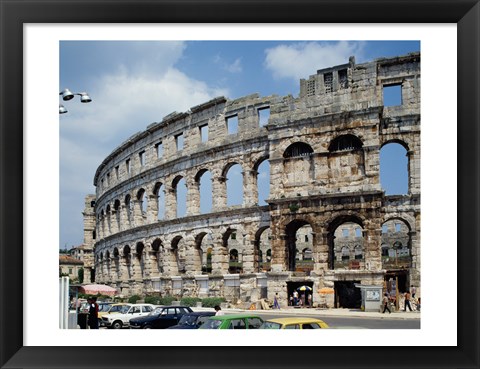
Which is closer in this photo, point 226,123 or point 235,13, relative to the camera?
point 235,13

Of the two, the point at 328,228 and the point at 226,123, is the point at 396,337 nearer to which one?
the point at 328,228

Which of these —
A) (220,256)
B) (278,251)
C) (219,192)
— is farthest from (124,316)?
(219,192)

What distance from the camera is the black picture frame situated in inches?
416

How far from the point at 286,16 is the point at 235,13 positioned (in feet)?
2.95

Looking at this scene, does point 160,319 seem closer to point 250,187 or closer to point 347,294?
point 347,294

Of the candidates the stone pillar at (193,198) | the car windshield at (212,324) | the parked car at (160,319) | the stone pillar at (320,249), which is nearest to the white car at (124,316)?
the parked car at (160,319)

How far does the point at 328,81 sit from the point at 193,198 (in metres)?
11.4

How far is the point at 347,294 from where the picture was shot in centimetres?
2908

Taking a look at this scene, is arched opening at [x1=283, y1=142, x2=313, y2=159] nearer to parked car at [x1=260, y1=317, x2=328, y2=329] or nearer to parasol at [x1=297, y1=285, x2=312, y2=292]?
parasol at [x1=297, y1=285, x2=312, y2=292]

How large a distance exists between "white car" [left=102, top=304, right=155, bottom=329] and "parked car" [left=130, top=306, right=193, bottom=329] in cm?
175

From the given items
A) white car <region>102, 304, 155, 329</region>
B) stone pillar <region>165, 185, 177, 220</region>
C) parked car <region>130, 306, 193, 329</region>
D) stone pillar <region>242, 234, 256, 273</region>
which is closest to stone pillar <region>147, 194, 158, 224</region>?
stone pillar <region>165, 185, 177, 220</region>
